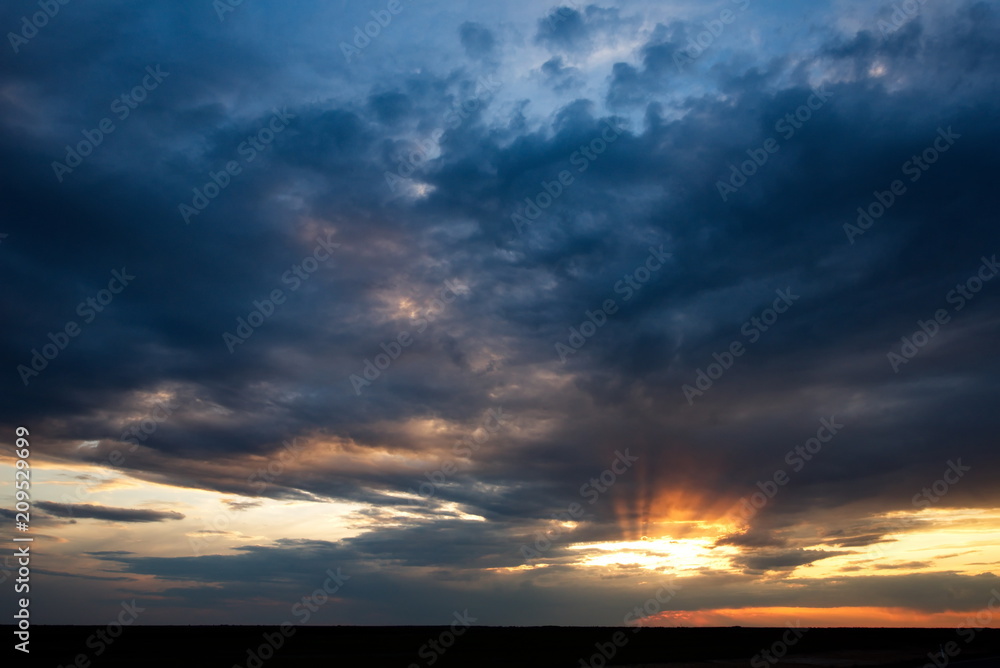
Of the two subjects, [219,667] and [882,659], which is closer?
[219,667]

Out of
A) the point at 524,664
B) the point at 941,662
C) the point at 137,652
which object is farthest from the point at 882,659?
the point at 137,652

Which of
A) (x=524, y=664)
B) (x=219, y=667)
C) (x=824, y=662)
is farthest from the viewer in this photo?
(x=824, y=662)

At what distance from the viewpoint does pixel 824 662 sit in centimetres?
7238

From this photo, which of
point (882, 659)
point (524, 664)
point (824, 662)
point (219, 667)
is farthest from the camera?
point (882, 659)

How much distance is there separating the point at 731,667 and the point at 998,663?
25247 millimetres

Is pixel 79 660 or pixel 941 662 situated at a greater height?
pixel 941 662

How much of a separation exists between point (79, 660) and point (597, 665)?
54.8 m

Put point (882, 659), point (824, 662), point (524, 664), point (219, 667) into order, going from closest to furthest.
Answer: point (219, 667) → point (524, 664) → point (824, 662) → point (882, 659)

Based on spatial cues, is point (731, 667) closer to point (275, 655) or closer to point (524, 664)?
point (524, 664)

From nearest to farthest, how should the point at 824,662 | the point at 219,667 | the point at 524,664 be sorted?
the point at 219,667, the point at 524,664, the point at 824,662

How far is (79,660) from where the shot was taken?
69.6m

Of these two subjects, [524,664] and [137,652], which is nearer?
[524,664]

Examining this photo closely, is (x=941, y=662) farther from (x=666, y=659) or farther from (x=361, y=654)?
(x=361, y=654)

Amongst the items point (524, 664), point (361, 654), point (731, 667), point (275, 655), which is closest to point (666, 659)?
point (731, 667)
